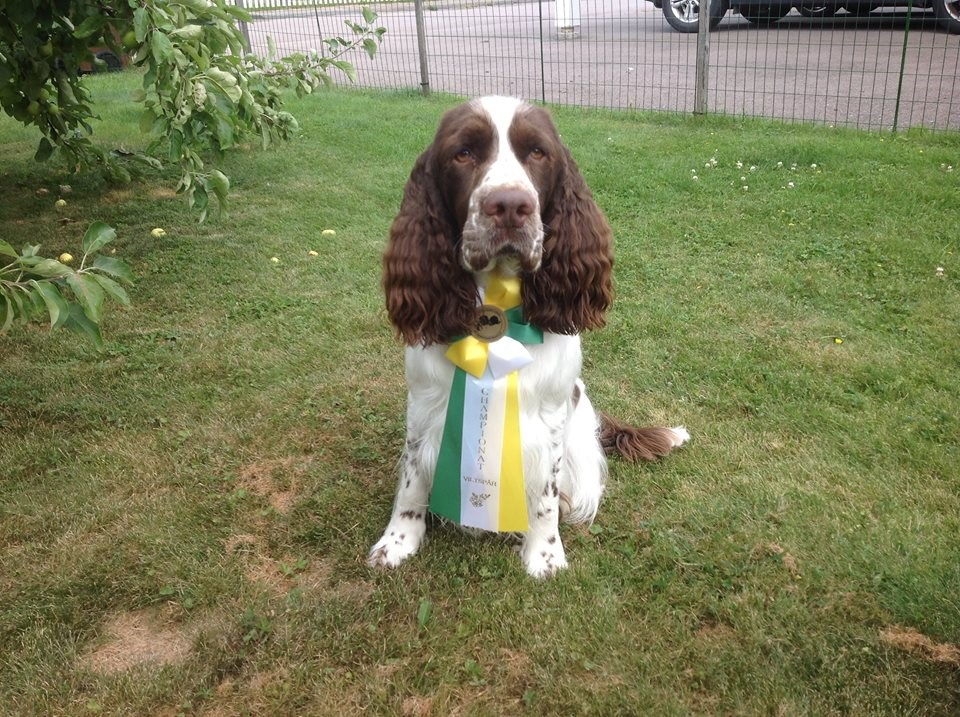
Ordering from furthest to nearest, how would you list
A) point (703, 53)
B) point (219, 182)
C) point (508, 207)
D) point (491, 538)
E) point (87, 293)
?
point (703, 53)
point (219, 182)
point (491, 538)
point (87, 293)
point (508, 207)

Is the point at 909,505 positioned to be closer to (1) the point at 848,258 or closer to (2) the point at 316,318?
(1) the point at 848,258

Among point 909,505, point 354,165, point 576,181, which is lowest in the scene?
point 909,505

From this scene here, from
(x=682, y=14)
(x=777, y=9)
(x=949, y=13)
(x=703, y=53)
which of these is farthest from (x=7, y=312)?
(x=682, y=14)

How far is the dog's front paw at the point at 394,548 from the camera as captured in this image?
8.60ft

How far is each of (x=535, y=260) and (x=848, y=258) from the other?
10.6ft

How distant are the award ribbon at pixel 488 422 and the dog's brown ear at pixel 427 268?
0.08 m

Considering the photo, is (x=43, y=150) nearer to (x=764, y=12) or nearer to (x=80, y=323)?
(x=80, y=323)

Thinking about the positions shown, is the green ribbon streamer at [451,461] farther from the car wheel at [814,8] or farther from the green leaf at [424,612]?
the car wheel at [814,8]

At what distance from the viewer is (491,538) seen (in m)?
2.76

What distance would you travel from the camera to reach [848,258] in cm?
476

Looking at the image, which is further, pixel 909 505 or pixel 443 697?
pixel 909 505

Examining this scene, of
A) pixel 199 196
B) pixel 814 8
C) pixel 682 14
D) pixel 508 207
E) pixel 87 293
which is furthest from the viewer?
pixel 682 14

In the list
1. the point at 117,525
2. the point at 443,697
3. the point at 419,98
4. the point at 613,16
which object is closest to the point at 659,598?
the point at 443,697

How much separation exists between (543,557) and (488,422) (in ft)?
1.69
